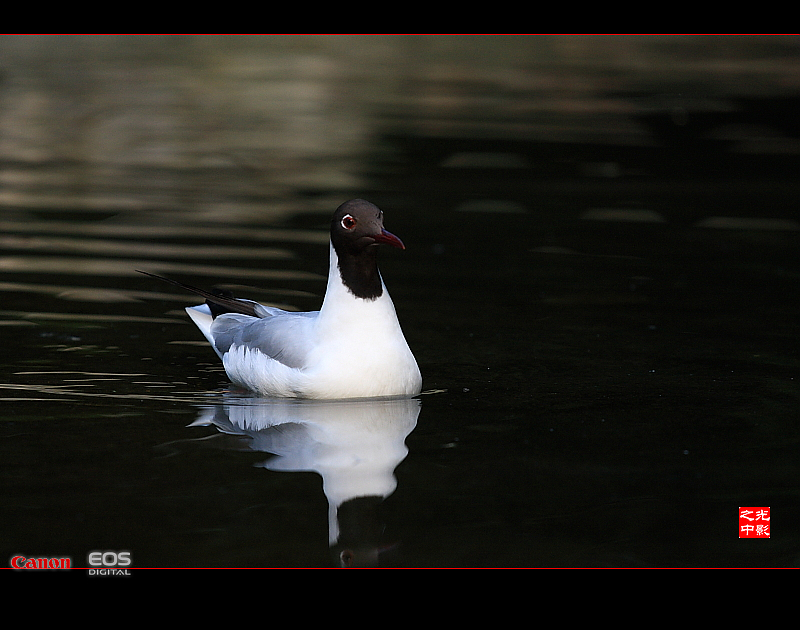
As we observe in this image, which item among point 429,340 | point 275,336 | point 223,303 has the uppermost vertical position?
point 223,303

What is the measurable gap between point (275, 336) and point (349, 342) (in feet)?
2.29

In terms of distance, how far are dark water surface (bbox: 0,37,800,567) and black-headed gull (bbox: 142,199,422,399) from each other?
199 mm

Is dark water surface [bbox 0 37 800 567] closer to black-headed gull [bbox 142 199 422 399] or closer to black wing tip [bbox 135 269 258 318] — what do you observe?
black-headed gull [bbox 142 199 422 399]

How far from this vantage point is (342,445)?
8.39 m

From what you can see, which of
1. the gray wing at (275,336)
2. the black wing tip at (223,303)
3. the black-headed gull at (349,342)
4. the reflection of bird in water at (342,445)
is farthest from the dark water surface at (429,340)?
the black wing tip at (223,303)

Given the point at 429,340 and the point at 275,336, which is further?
the point at 429,340

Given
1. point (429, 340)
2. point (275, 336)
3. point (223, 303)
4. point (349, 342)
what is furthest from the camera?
point (429, 340)

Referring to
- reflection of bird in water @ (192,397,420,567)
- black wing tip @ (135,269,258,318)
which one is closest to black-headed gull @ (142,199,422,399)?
reflection of bird in water @ (192,397,420,567)

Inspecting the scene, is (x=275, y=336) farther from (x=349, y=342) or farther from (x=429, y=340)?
(x=429, y=340)

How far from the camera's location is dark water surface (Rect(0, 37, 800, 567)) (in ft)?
23.4

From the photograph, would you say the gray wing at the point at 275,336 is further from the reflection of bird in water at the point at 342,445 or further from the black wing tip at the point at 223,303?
the reflection of bird in water at the point at 342,445

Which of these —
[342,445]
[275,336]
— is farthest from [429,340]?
[342,445]

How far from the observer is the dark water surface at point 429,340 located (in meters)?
7.12

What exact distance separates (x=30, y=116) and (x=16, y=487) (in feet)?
67.1
